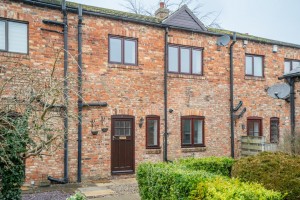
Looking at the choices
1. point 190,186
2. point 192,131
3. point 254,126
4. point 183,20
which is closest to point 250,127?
point 254,126

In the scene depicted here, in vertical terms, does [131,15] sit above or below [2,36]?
above

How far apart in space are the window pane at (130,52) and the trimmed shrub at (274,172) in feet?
20.0

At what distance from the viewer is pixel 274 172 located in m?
5.81

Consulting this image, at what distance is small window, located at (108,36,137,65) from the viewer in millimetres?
10875

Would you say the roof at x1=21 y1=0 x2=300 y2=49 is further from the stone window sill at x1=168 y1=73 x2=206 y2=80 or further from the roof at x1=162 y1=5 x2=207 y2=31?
the stone window sill at x1=168 y1=73 x2=206 y2=80

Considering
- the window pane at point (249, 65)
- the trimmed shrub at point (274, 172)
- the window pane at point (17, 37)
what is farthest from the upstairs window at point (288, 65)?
the window pane at point (17, 37)

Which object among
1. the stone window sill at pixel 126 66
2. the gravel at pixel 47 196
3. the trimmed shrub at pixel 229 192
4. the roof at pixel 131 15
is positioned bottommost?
the gravel at pixel 47 196

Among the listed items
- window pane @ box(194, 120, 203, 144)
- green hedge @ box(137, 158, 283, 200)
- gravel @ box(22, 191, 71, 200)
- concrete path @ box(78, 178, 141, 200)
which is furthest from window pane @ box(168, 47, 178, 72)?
gravel @ box(22, 191, 71, 200)

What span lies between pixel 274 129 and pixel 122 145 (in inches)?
323

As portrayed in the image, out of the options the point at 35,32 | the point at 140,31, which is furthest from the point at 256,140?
the point at 35,32

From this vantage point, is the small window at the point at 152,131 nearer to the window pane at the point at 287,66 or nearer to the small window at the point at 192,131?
the small window at the point at 192,131

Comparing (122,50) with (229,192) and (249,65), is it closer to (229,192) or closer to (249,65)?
(249,65)

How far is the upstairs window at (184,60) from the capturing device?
12133mm

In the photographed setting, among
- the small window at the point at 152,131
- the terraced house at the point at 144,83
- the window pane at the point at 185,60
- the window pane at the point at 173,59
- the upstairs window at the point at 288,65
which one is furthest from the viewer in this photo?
the upstairs window at the point at 288,65
